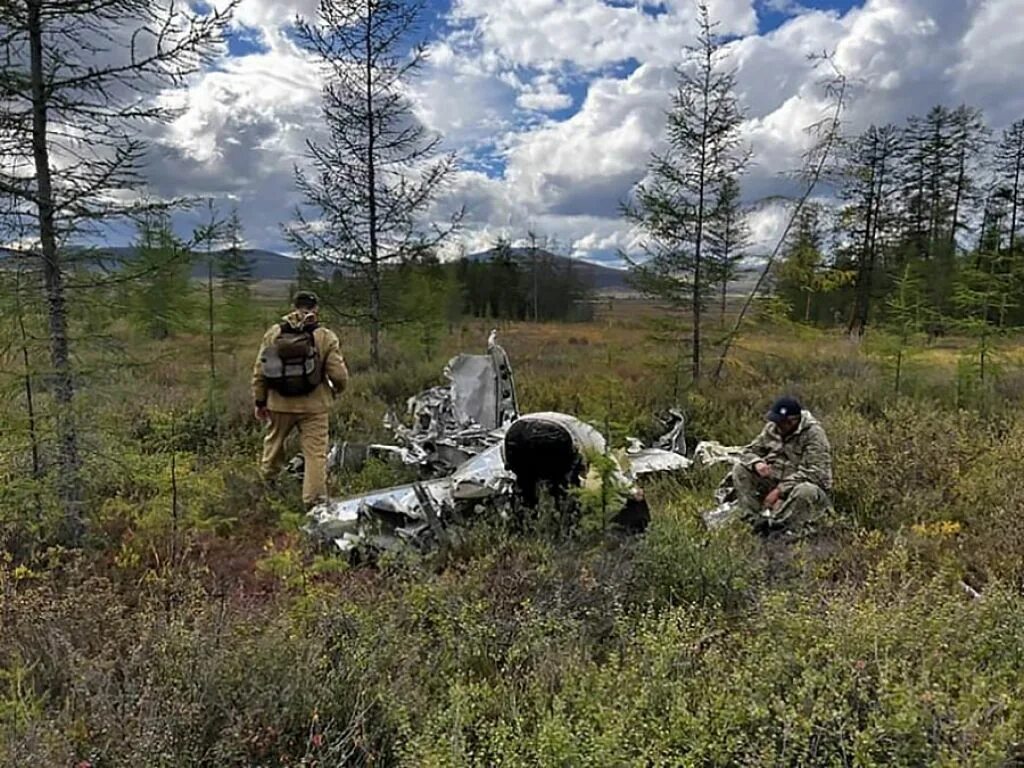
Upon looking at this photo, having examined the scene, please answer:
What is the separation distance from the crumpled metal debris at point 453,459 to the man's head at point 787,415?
1355 millimetres

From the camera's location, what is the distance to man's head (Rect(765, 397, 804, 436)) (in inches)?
230

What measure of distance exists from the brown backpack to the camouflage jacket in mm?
4059

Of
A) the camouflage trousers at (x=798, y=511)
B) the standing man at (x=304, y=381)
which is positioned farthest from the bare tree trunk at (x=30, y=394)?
the camouflage trousers at (x=798, y=511)

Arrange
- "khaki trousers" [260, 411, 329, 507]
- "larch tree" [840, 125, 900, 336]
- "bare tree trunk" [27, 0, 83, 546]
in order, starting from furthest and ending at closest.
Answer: "larch tree" [840, 125, 900, 336], "khaki trousers" [260, 411, 329, 507], "bare tree trunk" [27, 0, 83, 546]

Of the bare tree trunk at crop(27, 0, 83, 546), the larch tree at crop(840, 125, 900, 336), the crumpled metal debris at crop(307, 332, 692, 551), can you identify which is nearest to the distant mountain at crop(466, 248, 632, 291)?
the larch tree at crop(840, 125, 900, 336)

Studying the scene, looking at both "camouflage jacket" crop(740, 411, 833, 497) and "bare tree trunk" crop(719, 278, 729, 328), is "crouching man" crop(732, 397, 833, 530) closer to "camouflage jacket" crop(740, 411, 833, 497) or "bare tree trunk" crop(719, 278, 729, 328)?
"camouflage jacket" crop(740, 411, 833, 497)

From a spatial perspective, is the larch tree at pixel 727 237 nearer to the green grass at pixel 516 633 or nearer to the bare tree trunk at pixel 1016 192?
the green grass at pixel 516 633

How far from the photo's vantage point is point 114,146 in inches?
204

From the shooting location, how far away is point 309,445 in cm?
657

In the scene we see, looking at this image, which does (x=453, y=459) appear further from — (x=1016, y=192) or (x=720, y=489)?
(x=1016, y=192)

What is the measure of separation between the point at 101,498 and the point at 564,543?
14.5 feet

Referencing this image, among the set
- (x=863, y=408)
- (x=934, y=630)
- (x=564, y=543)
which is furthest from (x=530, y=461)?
(x=863, y=408)

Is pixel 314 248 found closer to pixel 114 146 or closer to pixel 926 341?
pixel 114 146

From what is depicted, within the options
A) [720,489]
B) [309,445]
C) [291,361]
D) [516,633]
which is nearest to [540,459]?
[516,633]
